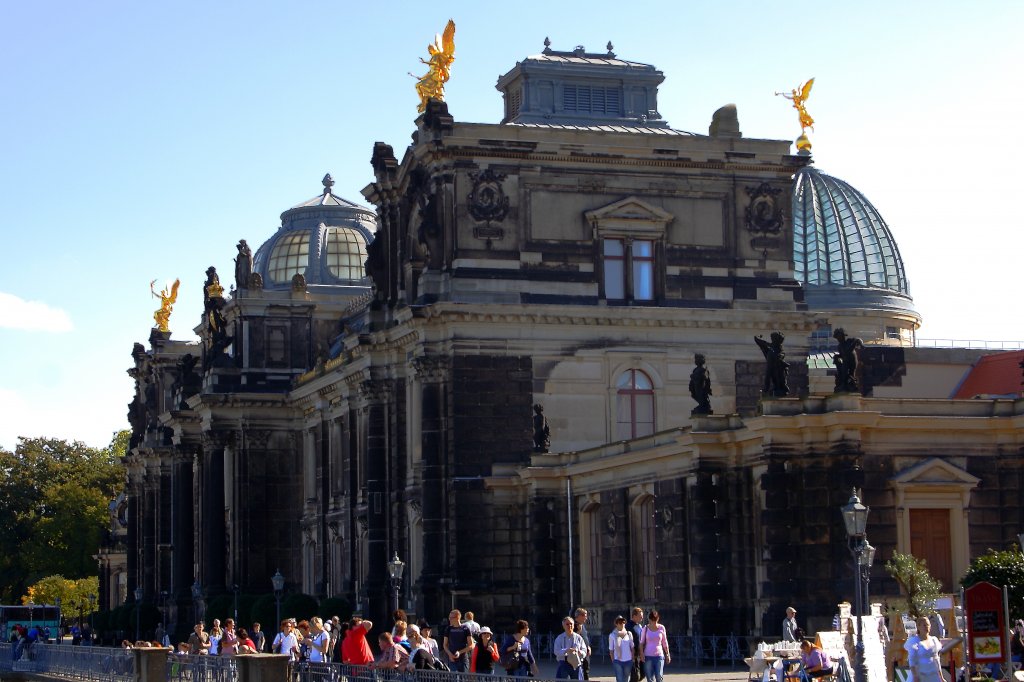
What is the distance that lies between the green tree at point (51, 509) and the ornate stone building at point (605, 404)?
56521 mm

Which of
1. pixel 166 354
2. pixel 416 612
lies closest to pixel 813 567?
pixel 416 612

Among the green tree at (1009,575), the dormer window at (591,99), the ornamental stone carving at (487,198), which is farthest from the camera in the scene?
the dormer window at (591,99)

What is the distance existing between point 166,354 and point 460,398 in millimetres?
48772

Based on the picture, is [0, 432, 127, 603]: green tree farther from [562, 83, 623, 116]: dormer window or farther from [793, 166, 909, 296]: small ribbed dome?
[562, 83, 623, 116]: dormer window

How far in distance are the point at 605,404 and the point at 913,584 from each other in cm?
2105

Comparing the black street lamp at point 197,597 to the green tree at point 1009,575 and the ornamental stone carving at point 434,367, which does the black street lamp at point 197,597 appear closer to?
the ornamental stone carving at point 434,367

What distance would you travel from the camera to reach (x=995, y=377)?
71125mm

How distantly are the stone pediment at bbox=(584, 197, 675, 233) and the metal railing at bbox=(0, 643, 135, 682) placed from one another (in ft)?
72.3

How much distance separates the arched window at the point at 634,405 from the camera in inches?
2628

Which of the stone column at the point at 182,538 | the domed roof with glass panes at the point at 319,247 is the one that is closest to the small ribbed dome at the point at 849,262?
the domed roof with glass panes at the point at 319,247

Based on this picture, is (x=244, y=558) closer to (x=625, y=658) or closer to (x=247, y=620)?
(x=247, y=620)

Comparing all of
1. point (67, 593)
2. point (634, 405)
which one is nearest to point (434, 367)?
point (634, 405)

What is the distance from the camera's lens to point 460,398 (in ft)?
213

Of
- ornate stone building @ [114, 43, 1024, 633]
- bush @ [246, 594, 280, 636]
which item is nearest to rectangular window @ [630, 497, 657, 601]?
ornate stone building @ [114, 43, 1024, 633]
